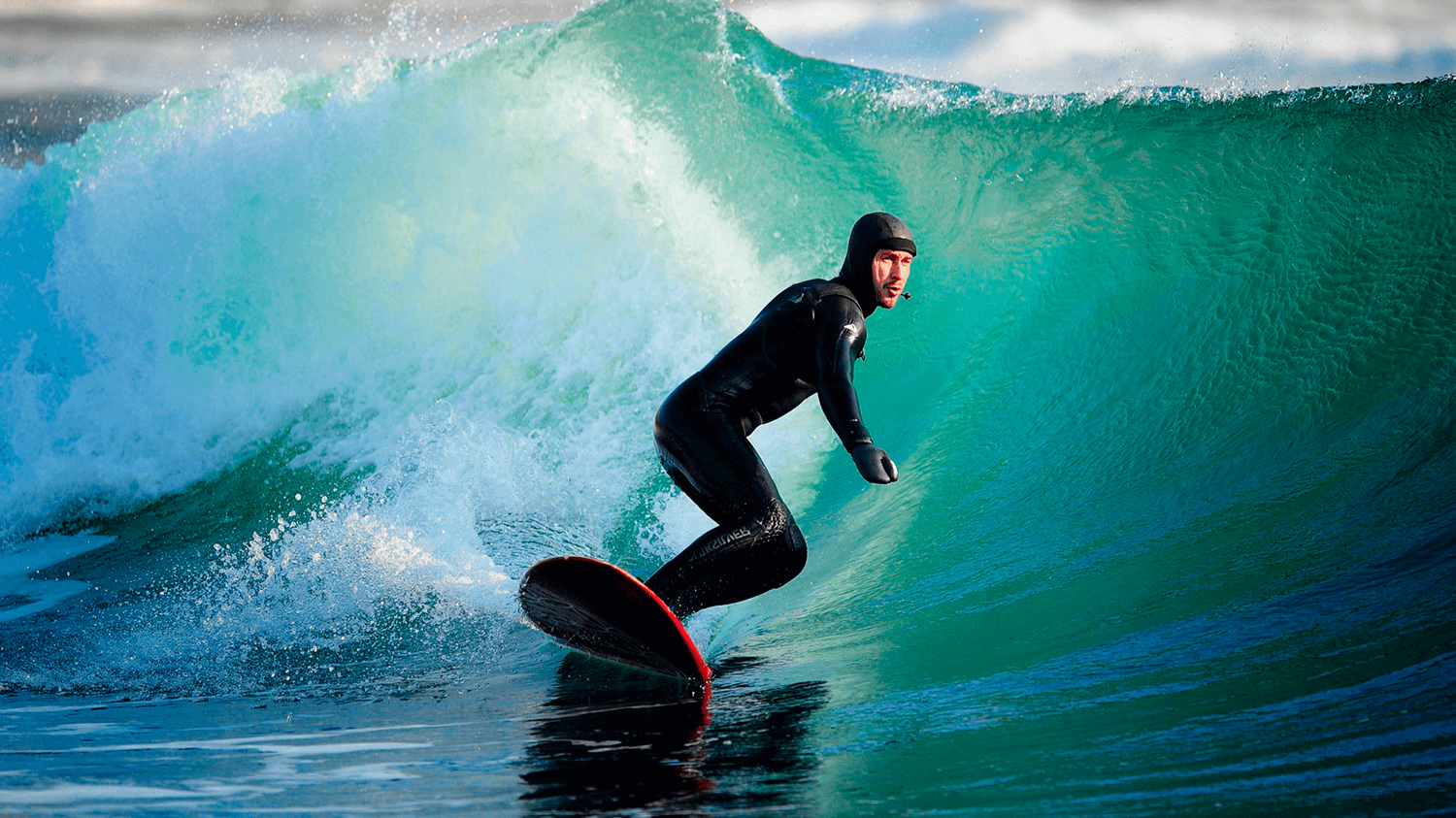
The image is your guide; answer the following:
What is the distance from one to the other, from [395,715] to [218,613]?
6.45 feet

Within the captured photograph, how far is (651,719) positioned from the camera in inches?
118

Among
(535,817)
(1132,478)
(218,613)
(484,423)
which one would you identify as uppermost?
(484,423)

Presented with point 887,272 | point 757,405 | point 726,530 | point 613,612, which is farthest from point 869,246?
point 613,612

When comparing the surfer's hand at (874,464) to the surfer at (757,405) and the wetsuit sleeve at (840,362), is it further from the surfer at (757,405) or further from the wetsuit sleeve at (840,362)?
the surfer at (757,405)

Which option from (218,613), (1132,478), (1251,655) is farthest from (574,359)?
(1251,655)

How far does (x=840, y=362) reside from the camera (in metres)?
3.30

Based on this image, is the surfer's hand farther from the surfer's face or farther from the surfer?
the surfer's face

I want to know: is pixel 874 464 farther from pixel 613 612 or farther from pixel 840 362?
pixel 613 612

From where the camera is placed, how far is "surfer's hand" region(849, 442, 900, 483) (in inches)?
119

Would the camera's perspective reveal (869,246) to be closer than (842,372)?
No

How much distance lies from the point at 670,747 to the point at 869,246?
177 cm

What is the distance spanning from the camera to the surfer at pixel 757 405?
341 cm

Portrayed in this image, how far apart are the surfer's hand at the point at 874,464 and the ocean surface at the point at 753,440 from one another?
675 millimetres

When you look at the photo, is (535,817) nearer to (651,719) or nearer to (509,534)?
(651,719)
